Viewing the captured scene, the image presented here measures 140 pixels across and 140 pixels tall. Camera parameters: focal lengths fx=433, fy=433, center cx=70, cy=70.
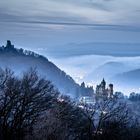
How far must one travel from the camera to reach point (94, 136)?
51.5 meters

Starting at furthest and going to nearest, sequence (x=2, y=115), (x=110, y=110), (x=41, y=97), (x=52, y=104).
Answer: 1. (x=110, y=110)
2. (x=52, y=104)
3. (x=41, y=97)
4. (x=2, y=115)

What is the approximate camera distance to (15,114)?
46.6 meters

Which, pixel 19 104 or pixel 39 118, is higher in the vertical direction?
pixel 19 104

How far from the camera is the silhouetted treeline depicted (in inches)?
1816

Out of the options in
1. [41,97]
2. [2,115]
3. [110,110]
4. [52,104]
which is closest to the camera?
[2,115]

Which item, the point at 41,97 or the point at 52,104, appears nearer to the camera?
the point at 41,97

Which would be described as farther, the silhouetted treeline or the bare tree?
the silhouetted treeline

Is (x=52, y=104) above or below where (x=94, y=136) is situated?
above

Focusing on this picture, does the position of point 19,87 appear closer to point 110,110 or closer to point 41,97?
point 41,97

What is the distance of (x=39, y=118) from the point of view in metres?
50.1

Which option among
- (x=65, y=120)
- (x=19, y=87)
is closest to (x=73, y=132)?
(x=65, y=120)

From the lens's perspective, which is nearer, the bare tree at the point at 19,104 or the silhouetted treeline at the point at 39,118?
the bare tree at the point at 19,104

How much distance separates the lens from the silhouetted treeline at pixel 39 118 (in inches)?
1816

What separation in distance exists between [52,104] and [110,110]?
910 centimetres
